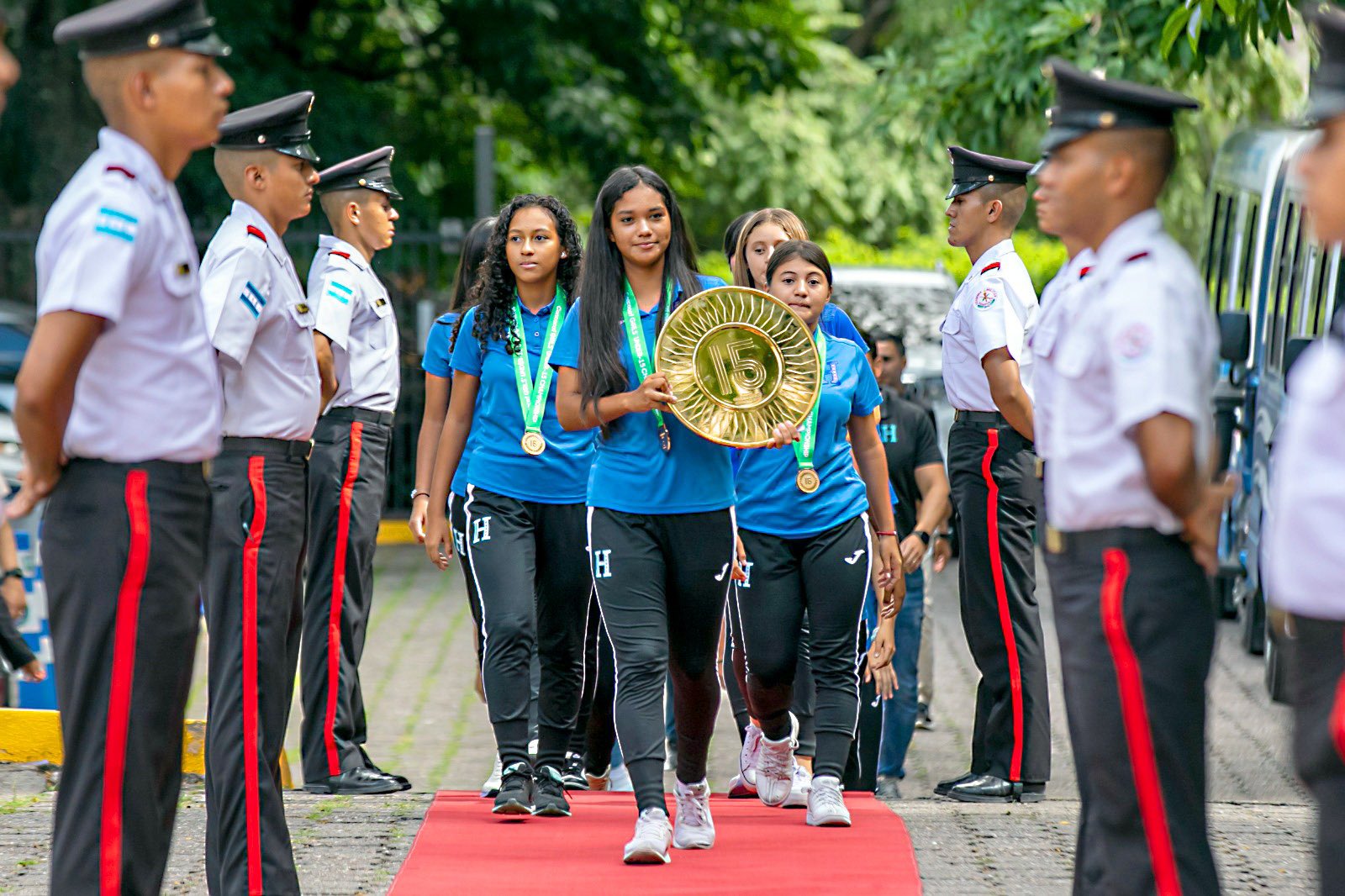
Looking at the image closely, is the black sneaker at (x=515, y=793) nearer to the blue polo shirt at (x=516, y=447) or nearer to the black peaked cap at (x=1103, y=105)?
the blue polo shirt at (x=516, y=447)

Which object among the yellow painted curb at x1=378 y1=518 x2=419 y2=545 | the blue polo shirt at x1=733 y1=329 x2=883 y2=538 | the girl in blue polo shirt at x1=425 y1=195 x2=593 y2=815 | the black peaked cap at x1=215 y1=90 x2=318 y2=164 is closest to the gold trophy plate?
the blue polo shirt at x1=733 y1=329 x2=883 y2=538

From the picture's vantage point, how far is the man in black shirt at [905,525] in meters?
7.54

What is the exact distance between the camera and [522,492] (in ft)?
21.2

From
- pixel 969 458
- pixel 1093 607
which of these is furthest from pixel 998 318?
pixel 1093 607

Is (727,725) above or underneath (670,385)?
underneath

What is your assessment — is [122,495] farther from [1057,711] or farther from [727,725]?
[1057,711]

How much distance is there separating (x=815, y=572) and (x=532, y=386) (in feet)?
4.04

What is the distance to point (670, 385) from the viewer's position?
18.6 feet

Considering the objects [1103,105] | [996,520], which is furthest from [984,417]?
[1103,105]

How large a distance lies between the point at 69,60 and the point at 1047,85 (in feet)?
29.3

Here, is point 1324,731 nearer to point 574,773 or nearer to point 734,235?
point 574,773

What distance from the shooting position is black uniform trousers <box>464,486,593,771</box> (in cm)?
636

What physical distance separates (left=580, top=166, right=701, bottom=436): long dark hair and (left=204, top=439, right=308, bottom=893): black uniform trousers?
3.91ft

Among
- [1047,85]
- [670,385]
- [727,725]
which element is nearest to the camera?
[670,385]
